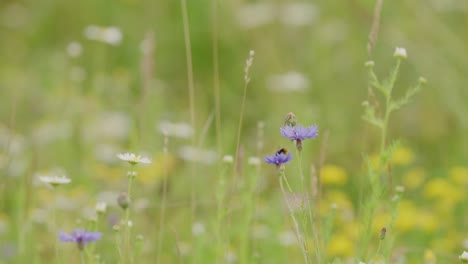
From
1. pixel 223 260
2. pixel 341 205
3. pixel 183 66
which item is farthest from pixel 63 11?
pixel 223 260

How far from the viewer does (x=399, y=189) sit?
1494 millimetres

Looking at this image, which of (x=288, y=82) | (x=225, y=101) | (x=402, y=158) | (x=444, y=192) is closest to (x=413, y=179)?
(x=402, y=158)

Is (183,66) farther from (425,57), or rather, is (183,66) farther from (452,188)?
(452,188)

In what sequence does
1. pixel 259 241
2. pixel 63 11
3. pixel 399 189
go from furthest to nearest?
pixel 63 11 < pixel 259 241 < pixel 399 189

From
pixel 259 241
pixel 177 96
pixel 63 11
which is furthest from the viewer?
pixel 63 11

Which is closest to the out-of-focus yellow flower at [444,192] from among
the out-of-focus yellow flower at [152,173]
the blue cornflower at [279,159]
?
the out-of-focus yellow flower at [152,173]

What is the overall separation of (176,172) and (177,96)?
1.06 metres

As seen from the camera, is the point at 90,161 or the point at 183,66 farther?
the point at 183,66

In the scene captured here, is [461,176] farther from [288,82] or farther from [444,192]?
[288,82]

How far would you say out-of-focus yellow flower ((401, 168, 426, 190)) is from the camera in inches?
121

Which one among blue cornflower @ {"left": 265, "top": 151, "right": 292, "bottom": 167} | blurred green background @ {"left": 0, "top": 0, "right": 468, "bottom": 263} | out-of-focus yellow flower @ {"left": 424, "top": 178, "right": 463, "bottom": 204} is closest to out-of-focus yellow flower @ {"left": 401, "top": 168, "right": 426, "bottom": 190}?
blurred green background @ {"left": 0, "top": 0, "right": 468, "bottom": 263}

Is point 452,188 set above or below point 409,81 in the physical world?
below

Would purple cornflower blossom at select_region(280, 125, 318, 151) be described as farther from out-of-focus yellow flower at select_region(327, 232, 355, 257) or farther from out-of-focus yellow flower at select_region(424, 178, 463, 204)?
out-of-focus yellow flower at select_region(424, 178, 463, 204)

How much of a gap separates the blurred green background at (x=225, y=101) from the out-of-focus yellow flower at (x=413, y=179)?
10 millimetres
